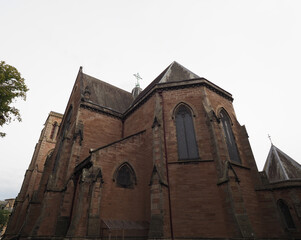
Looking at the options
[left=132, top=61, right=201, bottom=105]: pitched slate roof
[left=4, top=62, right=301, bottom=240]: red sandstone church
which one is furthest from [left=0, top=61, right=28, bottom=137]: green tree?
[left=132, top=61, right=201, bottom=105]: pitched slate roof

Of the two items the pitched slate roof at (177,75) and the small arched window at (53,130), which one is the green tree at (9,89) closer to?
the pitched slate roof at (177,75)

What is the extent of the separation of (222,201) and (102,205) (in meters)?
5.61

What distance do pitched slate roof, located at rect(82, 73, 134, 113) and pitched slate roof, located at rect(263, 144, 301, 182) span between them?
14.3m

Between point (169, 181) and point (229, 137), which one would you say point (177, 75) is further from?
point (169, 181)

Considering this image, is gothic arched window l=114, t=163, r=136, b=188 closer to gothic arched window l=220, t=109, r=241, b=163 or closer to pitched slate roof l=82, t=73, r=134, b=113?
gothic arched window l=220, t=109, r=241, b=163

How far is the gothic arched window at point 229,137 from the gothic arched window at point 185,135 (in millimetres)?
2282

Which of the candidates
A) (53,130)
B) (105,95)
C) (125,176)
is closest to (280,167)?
(125,176)

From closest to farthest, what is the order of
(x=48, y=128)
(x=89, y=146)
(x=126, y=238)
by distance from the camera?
(x=126, y=238) < (x=89, y=146) < (x=48, y=128)

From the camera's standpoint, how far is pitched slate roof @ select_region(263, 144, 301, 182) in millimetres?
15125

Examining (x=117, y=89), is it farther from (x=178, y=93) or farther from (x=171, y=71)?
(x=178, y=93)

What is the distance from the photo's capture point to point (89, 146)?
46.4 feet

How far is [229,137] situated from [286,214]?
733cm

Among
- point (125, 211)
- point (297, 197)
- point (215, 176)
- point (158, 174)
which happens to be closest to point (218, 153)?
point (215, 176)

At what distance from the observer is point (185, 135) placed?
11.4 meters
